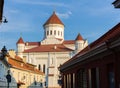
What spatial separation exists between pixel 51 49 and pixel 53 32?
948 centimetres

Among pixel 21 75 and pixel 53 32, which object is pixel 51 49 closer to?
pixel 53 32

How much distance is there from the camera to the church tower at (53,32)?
135 meters

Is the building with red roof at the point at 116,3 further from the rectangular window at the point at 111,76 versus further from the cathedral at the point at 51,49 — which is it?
the cathedral at the point at 51,49

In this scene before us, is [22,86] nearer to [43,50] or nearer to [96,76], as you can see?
[96,76]

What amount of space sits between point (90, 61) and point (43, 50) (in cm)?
10752

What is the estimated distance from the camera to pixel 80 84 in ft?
76.6

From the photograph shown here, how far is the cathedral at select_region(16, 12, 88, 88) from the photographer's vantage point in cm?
12300

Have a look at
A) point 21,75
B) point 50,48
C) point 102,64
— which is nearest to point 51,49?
point 50,48

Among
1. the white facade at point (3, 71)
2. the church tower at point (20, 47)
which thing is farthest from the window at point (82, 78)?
the church tower at point (20, 47)

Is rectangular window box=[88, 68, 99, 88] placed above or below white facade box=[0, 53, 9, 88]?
below

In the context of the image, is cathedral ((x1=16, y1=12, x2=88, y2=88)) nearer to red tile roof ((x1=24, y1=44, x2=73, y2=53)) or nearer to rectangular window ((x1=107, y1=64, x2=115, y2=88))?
red tile roof ((x1=24, y1=44, x2=73, y2=53))

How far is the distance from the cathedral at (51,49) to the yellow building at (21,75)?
3815 cm

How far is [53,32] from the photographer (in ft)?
442

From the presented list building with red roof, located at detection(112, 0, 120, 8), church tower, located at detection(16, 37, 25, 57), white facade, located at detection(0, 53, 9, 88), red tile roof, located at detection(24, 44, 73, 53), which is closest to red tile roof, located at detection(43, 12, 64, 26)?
red tile roof, located at detection(24, 44, 73, 53)
